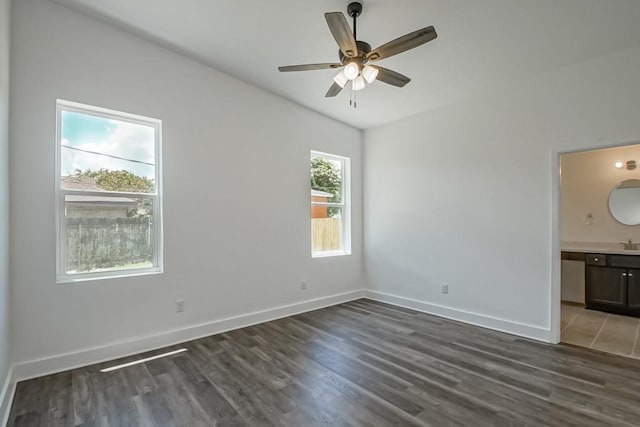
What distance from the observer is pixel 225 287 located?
380 cm

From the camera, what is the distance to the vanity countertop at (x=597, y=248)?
4277mm

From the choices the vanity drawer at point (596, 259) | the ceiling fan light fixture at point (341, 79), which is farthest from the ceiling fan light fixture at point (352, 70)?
the vanity drawer at point (596, 259)

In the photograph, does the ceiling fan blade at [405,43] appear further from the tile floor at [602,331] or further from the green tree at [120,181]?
the tile floor at [602,331]

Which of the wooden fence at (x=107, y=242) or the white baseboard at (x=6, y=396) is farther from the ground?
the wooden fence at (x=107, y=242)

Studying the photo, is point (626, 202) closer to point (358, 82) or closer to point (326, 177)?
point (326, 177)

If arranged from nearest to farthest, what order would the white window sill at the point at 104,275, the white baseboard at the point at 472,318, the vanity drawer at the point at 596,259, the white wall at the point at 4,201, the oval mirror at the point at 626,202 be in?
the white wall at the point at 4,201
the white window sill at the point at 104,275
the white baseboard at the point at 472,318
the vanity drawer at the point at 596,259
the oval mirror at the point at 626,202

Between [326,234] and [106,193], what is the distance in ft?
9.88

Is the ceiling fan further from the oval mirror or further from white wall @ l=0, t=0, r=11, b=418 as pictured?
the oval mirror

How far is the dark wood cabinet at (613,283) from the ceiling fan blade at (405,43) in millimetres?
4383

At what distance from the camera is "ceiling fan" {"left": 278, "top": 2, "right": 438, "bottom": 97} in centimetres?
208

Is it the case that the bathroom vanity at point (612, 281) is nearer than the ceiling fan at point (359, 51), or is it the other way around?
the ceiling fan at point (359, 51)

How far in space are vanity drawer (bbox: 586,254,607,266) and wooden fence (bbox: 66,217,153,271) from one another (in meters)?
5.89

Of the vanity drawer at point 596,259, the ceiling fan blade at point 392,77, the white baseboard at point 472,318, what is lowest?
the white baseboard at point 472,318

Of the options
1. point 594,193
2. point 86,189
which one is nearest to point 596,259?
point 594,193
